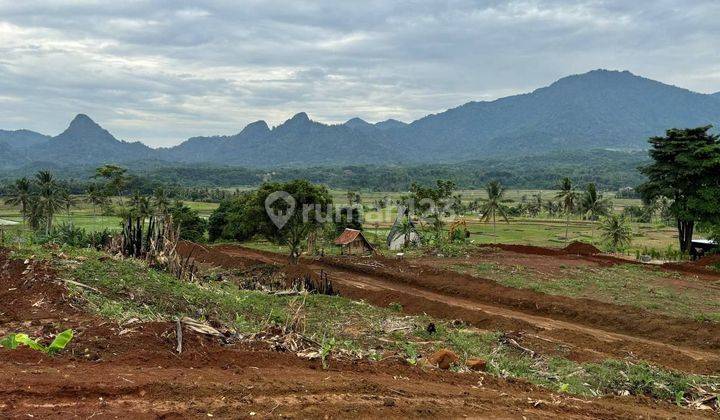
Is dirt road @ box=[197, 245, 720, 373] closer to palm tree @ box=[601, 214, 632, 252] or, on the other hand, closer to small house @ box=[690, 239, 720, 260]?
small house @ box=[690, 239, 720, 260]

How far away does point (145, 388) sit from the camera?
580 centimetres

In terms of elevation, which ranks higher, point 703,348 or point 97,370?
point 97,370

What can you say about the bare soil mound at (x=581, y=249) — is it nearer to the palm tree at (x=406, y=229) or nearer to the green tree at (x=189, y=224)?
the palm tree at (x=406, y=229)

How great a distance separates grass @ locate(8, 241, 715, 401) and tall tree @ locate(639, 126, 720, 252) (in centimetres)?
2496

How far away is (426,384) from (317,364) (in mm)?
1526

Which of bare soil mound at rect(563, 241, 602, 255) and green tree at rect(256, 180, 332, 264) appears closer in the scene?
green tree at rect(256, 180, 332, 264)

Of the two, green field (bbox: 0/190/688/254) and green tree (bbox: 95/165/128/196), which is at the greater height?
green tree (bbox: 95/165/128/196)

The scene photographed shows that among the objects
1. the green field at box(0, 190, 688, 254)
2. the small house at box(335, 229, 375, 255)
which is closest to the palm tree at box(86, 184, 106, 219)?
the green field at box(0, 190, 688, 254)

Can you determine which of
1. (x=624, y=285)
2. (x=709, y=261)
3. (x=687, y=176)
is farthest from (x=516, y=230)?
(x=624, y=285)

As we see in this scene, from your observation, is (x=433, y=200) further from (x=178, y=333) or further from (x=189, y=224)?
(x=178, y=333)

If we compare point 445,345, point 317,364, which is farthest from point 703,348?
point 317,364

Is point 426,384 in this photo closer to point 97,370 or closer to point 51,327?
point 97,370

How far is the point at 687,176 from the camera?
110ft

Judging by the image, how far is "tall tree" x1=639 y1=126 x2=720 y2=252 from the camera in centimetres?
3244
